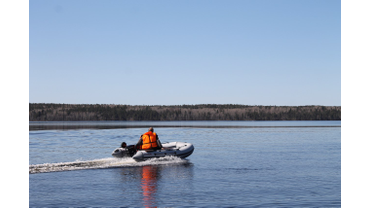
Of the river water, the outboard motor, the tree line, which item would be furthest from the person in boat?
the tree line

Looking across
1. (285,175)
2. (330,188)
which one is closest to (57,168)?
(285,175)

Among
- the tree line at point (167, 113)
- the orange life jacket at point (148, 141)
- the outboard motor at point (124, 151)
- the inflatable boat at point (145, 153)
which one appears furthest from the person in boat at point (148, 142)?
the tree line at point (167, 113)

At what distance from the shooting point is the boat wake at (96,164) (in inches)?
741

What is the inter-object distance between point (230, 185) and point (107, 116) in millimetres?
142699

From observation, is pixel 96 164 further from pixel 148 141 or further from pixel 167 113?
pixel 167 113

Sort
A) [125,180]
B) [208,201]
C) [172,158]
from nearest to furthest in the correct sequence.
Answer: [208,201], [125,180], [172,158]

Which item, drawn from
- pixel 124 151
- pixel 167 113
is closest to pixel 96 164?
pixel 124 151

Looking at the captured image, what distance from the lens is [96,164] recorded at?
68.0 feet

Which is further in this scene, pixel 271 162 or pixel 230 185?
pixel 271 162

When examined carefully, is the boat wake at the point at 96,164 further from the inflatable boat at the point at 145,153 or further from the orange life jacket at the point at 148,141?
the orange life jacket at the point at 148,141

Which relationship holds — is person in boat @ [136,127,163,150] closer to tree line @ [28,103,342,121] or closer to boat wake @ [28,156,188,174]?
boat wake @ [28,156,188,174]

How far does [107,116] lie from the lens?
154125 mm

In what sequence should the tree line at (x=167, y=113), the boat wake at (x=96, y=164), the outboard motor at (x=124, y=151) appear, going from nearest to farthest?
the boat wake at (x=96, y=164) → the outboard motor at (x=124, y=151) → the tree line at (x=167, y=113)
